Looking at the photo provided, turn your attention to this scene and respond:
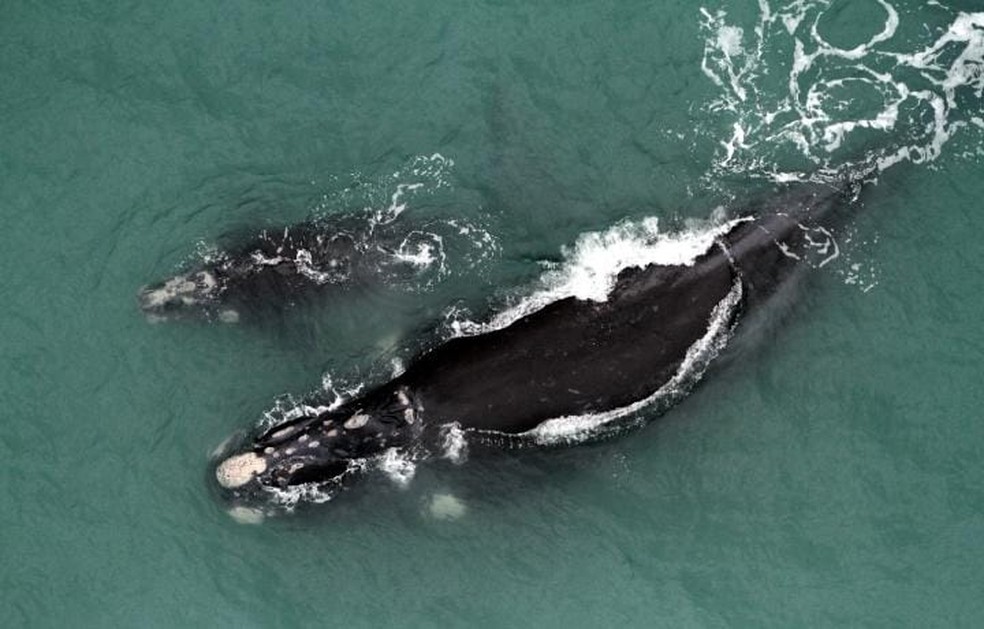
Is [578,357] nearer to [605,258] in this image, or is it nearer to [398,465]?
[605,258]

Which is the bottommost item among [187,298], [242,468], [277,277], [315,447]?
[242,468]

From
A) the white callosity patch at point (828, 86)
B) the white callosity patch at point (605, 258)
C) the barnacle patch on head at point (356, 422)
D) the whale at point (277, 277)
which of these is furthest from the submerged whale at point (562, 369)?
the whale at point (277, 277)

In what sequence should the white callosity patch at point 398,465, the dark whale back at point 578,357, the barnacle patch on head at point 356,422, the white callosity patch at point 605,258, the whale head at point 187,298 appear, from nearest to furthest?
1. the dark whale back at point 578,357
2. the barnacle patch on head at point 356,422
3. the white callosity patch at point 605,258
4. the white callosity patch at point 398,465
5. the whale head at point 187,298

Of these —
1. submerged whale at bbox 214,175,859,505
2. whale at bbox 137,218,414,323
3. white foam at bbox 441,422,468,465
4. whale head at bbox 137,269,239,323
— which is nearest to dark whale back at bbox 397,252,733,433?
submerged whale at bbox 214,175,859,505

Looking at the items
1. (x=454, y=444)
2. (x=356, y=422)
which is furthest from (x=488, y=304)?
(x=356, y=422)

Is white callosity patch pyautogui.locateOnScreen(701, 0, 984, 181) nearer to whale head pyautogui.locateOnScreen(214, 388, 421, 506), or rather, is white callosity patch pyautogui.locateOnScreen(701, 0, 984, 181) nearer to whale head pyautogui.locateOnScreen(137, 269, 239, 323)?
whale head pyautogui.locateOnScreen(214, 388, 421, 506)

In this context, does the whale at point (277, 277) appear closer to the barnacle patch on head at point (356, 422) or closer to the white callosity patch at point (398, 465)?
the barnacle patch on head at point (356, 422)
